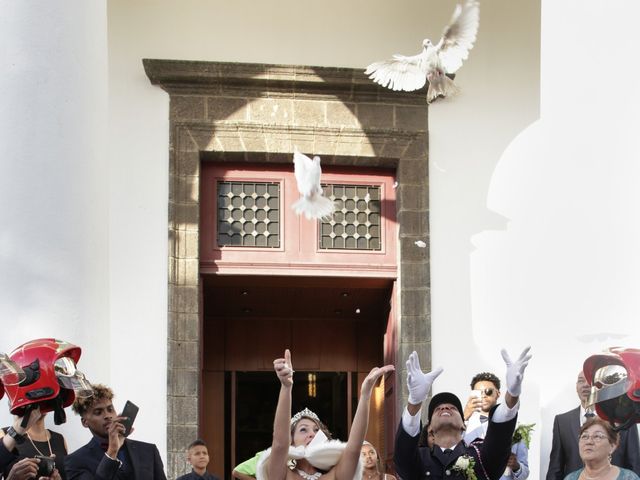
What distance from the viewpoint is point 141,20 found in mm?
12680

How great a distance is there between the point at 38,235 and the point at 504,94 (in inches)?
225

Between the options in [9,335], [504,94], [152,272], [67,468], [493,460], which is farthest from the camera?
[504,94]

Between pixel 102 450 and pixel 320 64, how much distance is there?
607cm

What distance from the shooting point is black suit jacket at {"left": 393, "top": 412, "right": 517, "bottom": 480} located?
22.7 feet

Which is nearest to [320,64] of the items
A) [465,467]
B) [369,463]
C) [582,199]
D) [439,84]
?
[439,84]

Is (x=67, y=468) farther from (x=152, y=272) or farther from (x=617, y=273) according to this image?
(x=152, y=272)

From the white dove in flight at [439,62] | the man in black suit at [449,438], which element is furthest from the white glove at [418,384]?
the white dove in flight at [439,62]

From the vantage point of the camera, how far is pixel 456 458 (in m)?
6.94

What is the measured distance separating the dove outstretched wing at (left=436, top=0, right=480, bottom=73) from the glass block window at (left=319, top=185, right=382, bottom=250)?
85.2 inches

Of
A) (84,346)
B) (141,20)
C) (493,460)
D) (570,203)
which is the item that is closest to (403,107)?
(141,20)

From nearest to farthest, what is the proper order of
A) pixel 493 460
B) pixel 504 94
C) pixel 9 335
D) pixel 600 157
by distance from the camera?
pixel 493 460
pixel 9 335
pixel 600 157
pixel 504 94

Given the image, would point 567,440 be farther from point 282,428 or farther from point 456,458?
point 282,428

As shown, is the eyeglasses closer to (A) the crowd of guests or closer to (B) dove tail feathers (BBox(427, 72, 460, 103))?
(A) the crowd of guests

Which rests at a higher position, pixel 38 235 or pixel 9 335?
pixel 38 235
